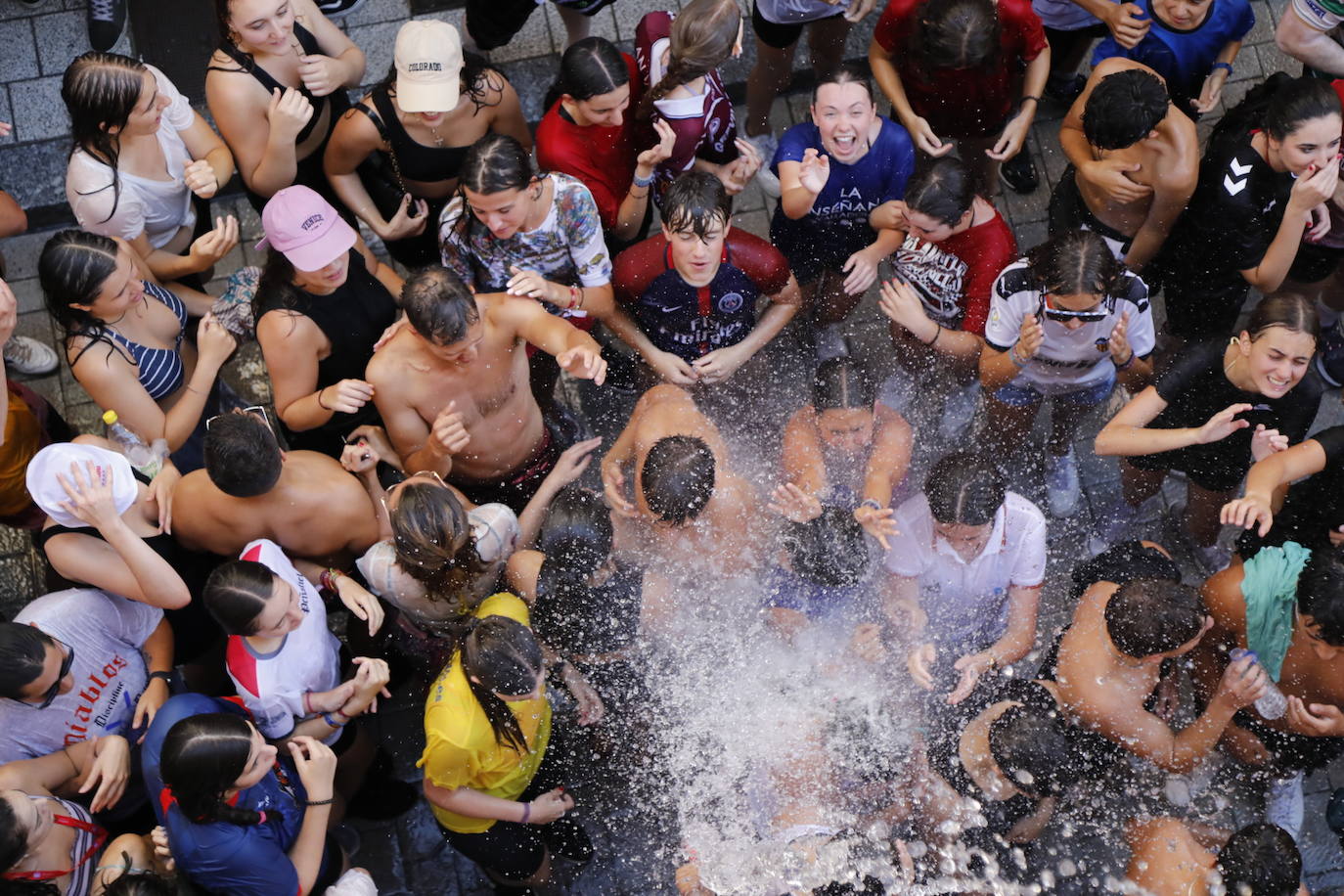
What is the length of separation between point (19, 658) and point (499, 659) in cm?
153

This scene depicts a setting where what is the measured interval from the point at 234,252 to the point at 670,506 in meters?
3.63

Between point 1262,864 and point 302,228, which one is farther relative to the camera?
point 302,228

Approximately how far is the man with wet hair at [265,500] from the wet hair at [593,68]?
1.88 metres

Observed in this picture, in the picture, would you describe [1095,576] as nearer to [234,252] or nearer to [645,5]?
[645,5]

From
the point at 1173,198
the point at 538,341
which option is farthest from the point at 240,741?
the point at 1173,198

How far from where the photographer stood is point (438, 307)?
4105 millimetres

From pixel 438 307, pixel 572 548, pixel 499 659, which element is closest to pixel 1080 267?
pixel 572 548

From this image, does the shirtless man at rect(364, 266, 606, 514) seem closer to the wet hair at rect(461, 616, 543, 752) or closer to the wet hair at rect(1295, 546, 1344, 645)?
the wet hair at rect(461, 616, 543, 752)

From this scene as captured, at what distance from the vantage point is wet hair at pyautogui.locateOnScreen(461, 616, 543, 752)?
3.75 m

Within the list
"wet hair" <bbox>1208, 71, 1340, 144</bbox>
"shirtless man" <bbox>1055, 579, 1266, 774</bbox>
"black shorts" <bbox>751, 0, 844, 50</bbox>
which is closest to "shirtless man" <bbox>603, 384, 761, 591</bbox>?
"shirtless man" <bbox>1055, 579, 1266, 774</bbox>

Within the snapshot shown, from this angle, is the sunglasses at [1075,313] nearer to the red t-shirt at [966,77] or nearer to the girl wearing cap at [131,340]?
the red t-shirt at [966,77]

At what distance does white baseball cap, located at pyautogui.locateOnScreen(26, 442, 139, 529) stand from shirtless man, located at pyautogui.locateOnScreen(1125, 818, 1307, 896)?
12.9 ft

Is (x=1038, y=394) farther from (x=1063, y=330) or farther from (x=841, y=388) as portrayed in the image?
(x=841, y=388)

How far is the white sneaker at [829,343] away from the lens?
18.4 ft
